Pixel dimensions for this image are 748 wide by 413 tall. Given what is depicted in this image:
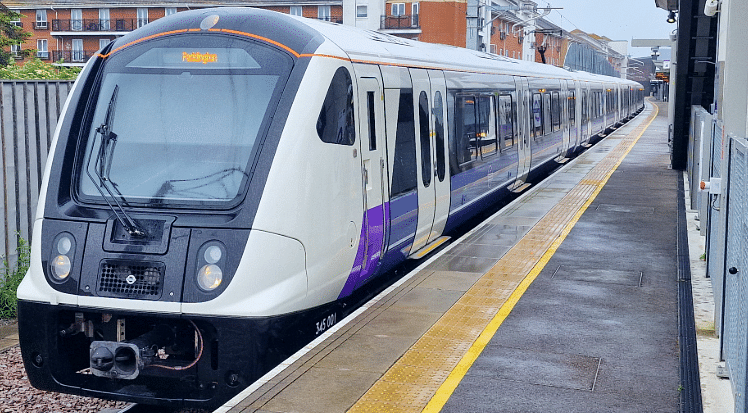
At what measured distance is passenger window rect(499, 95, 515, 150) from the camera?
Answer: 15648 millimetres

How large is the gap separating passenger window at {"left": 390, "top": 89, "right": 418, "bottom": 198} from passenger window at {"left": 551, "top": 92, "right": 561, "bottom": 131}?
13109 millimetres

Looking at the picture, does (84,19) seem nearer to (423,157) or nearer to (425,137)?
(425,137)

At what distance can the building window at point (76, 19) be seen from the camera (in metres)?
73.4

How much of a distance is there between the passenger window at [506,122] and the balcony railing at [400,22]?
52.7 meters

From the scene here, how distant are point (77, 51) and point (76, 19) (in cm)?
257

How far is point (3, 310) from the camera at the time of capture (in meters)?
9.55

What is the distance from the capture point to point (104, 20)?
238ft

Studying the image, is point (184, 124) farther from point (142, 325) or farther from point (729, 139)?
point (729, 139)

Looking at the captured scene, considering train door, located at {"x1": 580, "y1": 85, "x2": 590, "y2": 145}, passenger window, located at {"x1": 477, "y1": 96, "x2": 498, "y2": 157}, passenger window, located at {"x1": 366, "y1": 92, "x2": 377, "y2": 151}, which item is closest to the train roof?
passenger window, located at {"x1": 366, "y1": 92, "x2": 377, "y2": 151}

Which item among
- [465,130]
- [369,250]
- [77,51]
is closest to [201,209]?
[369,250]

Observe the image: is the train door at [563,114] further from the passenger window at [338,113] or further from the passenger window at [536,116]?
the passenger window at [338,113]

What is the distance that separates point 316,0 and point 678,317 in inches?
2497

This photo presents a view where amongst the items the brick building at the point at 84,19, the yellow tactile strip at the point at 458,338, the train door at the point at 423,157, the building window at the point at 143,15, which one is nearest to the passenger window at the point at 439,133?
the train door at the point at 423,157

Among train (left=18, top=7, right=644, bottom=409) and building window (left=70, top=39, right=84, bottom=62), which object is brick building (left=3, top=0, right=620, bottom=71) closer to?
building window (left=70, top=39, right=84, bottom=62)
